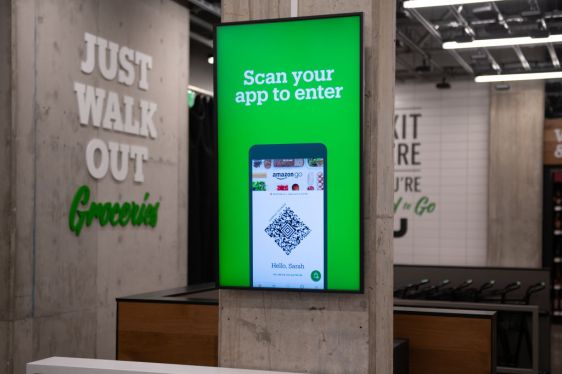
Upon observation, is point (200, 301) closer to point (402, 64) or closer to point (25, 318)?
point (25, 318)

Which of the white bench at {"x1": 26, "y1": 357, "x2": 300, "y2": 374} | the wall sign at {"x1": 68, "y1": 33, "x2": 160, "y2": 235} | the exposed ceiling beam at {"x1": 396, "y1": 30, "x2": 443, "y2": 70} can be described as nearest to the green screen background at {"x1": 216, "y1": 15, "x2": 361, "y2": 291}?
the white bench at {"x1": 26, "y1": 357, "x2": 300, "y2": 374}

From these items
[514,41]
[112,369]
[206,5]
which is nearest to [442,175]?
[514,41]

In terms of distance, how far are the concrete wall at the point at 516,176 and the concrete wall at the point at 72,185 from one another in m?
6.75

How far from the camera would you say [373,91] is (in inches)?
128

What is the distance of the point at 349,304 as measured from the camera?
325 cm

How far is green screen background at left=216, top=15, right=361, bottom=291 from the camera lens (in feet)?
10.5

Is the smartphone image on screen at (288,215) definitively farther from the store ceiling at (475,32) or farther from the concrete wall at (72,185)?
the store ceiling at (475,32)

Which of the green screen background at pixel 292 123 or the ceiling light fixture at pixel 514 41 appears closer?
the green screen background at pixel 292 123

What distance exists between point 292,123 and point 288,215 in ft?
1.29

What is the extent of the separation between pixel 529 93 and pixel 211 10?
6.58 m

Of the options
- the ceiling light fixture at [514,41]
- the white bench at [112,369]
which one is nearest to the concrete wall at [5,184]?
the white bench at [112,369]

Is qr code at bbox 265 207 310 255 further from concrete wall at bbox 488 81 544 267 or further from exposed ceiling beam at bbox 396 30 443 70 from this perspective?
concrete wall at bbox 488 81 544 267

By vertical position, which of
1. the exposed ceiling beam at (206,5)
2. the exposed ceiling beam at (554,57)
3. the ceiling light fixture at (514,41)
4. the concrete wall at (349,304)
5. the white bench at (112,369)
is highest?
the exposed ceiling beam at (206,5)

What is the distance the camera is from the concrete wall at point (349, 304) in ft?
10.6
